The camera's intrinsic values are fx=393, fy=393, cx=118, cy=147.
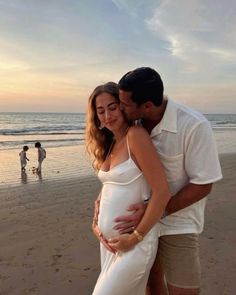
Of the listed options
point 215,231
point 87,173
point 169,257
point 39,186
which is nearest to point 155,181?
point 169,257

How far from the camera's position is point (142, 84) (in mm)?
2295

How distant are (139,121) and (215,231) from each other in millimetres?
4061

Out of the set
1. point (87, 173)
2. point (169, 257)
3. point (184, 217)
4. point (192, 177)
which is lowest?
point (87, 173)

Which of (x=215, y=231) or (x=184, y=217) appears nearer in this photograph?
(x=184, y=217)

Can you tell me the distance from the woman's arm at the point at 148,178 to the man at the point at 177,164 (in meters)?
0.08

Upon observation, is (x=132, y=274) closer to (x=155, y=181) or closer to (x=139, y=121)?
(x=155, y=181)

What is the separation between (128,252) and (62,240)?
357 centimetres

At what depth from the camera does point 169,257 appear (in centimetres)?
271

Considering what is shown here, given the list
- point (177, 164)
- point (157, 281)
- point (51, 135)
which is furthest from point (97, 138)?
point (51, 135)

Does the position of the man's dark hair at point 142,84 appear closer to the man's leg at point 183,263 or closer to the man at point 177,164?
the man at point 177,164

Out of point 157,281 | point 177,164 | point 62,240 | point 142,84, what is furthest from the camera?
point 62,240

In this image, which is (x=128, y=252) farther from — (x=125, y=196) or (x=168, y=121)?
(x=168, y=121)

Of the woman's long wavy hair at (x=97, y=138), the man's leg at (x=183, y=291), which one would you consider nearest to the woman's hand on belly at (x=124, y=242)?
the man's leg at (x=183, y=291)

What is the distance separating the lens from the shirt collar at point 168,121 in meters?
2.47
